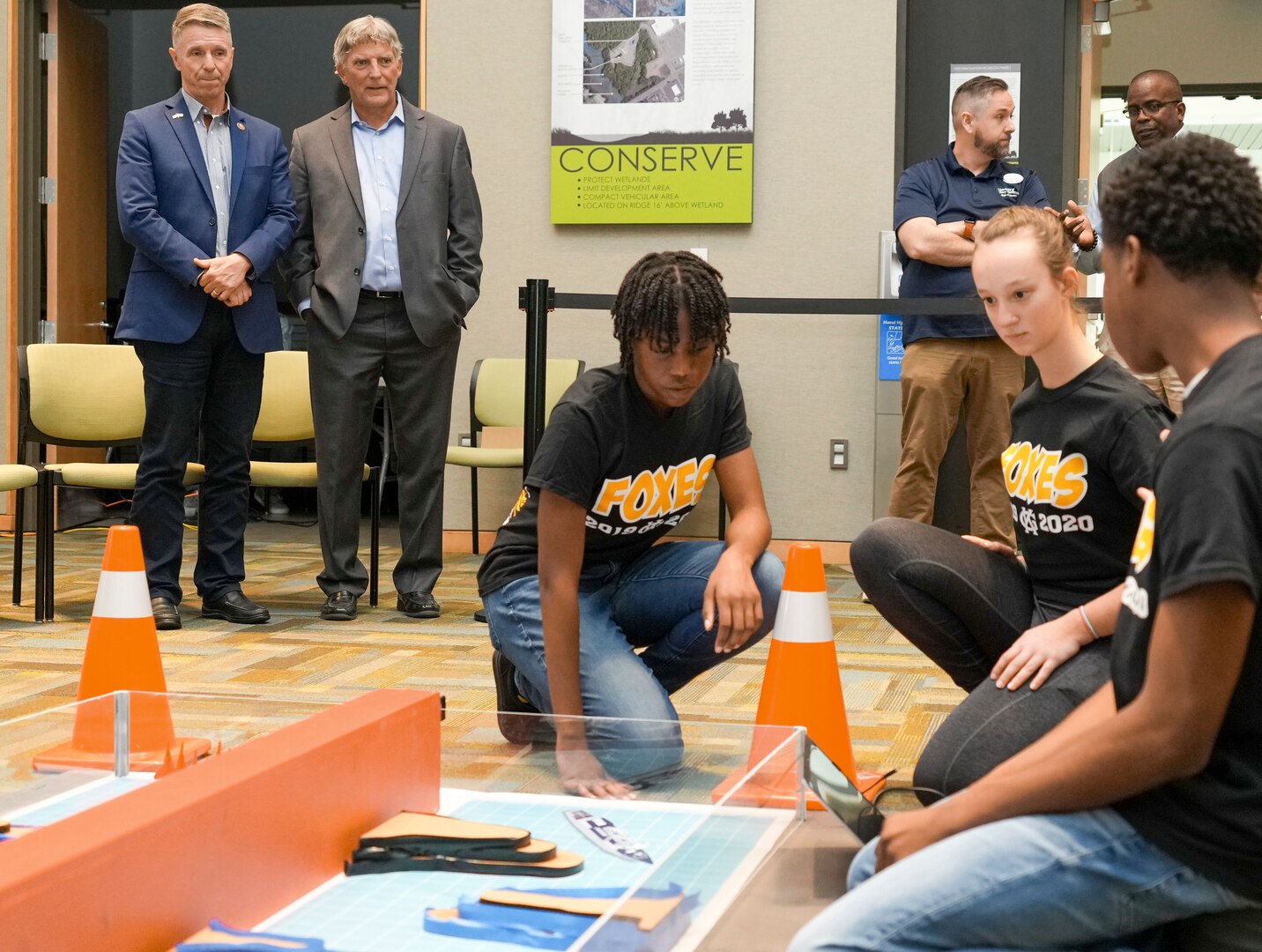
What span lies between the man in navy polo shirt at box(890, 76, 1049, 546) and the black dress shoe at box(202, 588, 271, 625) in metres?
1.62

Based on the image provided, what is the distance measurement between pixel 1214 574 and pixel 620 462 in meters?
1.07

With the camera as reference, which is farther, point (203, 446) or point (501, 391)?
point (501, 391)

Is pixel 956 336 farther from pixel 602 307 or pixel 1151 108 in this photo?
pixel 602 307

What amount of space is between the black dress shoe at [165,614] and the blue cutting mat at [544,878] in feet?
6.29

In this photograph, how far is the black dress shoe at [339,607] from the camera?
135 inches

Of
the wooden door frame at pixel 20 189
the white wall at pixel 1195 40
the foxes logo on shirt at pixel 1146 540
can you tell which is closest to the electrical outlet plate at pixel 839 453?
the white wall at pixel 1195 40

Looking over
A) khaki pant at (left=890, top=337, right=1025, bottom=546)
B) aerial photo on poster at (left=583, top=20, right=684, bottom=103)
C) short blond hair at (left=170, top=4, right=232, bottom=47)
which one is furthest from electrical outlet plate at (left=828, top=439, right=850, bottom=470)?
short blond hair at (left=170, top=4, right=232, bottom=47)

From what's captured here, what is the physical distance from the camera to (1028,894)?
3.17 feet

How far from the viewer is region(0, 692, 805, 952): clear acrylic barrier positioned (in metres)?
1.25

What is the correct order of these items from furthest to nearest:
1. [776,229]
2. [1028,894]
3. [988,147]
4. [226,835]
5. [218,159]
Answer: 1. [776,229]
2. [988,147]
3. [218,159]
4. [226,835]
5. [1028,894]

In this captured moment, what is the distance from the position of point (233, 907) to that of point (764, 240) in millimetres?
3715

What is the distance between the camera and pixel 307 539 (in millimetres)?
5383

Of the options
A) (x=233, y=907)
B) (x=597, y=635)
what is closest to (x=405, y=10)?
(x=597, y=635)

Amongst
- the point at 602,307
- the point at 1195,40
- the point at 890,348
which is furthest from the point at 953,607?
the point at 1195,40
